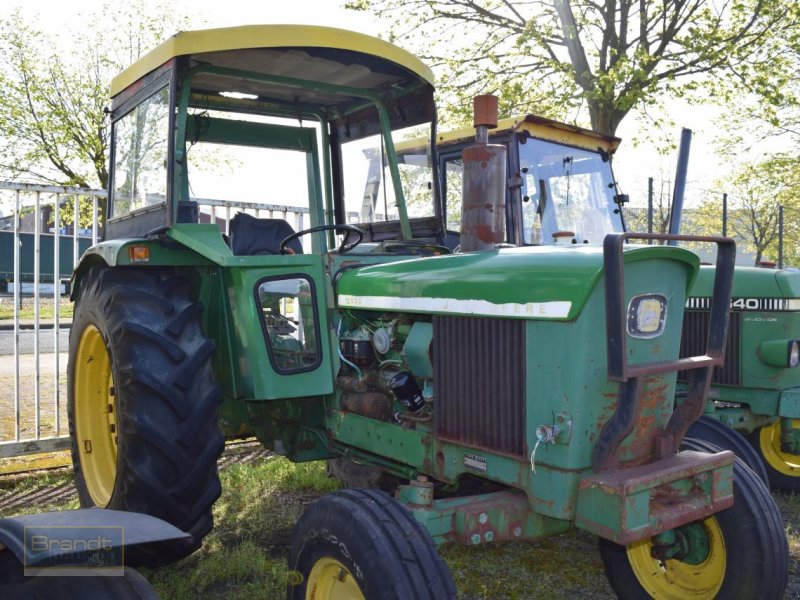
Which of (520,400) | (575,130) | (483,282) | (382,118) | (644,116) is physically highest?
(644,116)

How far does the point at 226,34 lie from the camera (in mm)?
3074

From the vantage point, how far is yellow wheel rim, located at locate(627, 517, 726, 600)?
2668 millimetres

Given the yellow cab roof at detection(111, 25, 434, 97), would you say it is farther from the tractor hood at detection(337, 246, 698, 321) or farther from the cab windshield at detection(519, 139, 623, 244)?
the cab windshield at detection(519, 139, 623, 244)

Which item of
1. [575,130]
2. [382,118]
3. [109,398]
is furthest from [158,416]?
[575,130]

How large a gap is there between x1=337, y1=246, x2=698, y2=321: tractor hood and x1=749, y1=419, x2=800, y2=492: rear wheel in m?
2.87

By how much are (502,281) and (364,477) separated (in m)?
1.30

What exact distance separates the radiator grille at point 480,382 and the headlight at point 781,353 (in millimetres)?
2796

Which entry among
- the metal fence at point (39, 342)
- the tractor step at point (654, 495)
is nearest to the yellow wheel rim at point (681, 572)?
the tractor step at point (654, 495)

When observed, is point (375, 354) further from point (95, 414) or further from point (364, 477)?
point (95, 414)

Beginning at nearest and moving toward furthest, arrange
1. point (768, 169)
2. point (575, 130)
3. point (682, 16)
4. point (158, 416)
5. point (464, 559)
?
point (158, 416) → point (464, 559) → point (575, 130) → point (682, 16) → point (768, 169)

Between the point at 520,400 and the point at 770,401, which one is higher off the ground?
the point at 520,400

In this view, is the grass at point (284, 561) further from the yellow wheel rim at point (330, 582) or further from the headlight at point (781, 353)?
the headlight at point (781, 353)

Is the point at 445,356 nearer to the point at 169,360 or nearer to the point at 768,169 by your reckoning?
the point at 169,360

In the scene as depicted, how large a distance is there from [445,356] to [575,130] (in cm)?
409
